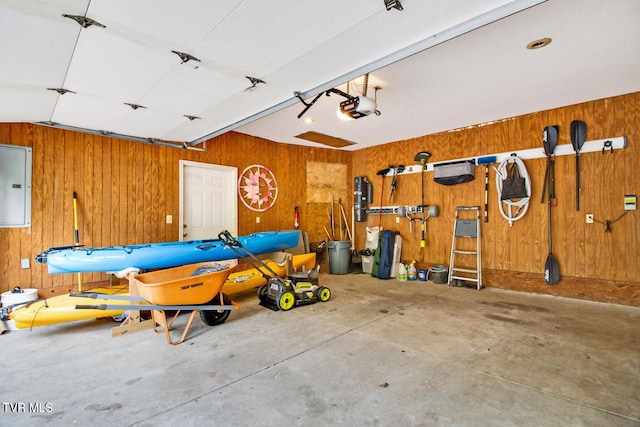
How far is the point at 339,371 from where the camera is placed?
2.24m

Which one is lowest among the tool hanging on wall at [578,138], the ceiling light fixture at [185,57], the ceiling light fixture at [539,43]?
the tool hanging on wall at [578,138]

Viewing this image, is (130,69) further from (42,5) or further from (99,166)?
(99,166)

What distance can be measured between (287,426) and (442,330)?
2.01 metres

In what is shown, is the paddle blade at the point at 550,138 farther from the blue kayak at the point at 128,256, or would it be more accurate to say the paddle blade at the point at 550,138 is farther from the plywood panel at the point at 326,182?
the blue kayak at the point at 128,256

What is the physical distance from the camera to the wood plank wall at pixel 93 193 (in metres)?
3.64

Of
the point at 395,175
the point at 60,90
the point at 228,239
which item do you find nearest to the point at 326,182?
the point at 395,175

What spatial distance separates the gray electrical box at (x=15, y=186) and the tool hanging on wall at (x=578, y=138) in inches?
286

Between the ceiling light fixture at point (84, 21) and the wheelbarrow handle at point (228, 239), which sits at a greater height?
the ceiling light fixture at point (84, 21)

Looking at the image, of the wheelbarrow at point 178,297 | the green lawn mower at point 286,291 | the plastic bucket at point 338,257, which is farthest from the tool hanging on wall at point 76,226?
the plastic bucket at point 338,257

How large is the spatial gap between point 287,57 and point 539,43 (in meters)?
2.30

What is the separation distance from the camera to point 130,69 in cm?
243

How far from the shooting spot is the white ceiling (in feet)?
5.99

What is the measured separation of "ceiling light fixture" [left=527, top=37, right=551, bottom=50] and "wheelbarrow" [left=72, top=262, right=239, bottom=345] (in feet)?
11.9

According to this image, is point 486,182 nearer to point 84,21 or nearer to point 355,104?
point 355,104
